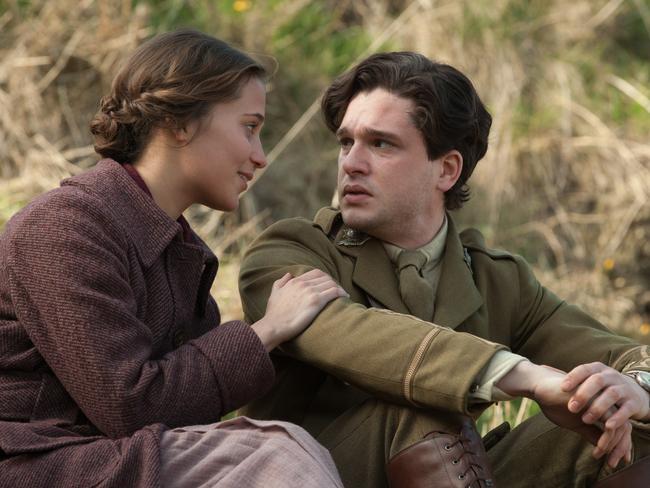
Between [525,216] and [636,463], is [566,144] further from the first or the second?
[636,463]

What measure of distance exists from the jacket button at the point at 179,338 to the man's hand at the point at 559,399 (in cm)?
81

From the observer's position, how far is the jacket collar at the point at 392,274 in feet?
10.4

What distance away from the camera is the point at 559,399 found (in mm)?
2645

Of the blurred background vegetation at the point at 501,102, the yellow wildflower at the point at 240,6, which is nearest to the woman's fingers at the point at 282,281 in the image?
the blurred background vegetation at the point at 501,102

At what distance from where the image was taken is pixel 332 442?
288 cm

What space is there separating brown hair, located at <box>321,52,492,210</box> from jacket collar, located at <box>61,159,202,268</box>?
39.1 inches

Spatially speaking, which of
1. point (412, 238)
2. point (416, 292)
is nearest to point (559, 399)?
point (416, 292)

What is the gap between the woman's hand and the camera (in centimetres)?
277

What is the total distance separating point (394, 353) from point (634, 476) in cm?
69

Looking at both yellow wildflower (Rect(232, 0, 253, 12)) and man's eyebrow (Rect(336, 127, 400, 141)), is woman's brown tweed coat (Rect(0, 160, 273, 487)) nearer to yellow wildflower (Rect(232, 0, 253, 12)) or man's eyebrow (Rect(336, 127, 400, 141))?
man's eyebrow (Rect(336, 127, 400, 141))

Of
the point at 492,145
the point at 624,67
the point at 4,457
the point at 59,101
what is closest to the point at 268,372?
the point at 4,457

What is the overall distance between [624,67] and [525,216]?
1682 mm

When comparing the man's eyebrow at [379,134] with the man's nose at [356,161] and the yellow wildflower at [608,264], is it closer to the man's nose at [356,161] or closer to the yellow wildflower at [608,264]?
the man's nose at [356,161]

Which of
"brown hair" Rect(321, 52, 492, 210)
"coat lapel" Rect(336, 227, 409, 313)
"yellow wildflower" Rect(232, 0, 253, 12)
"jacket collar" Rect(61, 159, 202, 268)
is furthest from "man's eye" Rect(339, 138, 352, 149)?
"yellow wildflower" Rect(232, 0, 253, 12)
